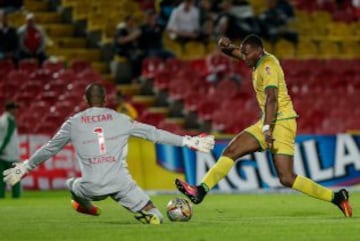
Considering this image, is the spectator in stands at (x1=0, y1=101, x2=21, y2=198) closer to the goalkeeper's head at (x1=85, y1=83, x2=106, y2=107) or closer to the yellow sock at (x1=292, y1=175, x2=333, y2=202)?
the yellow sock at (x1=292, y1=175, x2=333, y2=202)

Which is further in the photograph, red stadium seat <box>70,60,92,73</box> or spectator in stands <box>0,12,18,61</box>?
red stadium seat <box>70,60,92,73</box>

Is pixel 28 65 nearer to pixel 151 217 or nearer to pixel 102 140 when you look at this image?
pixel 102 140

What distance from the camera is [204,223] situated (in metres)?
12.9

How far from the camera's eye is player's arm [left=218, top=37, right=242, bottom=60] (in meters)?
14.6

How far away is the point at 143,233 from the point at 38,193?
1095 centimetres

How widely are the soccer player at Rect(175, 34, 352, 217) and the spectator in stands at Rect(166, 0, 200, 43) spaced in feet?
41.7

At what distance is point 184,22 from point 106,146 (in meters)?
14.5

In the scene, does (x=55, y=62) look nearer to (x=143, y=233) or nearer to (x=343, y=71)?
(x=343, y=71)

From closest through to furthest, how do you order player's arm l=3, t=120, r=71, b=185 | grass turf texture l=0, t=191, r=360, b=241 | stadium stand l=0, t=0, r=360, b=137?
grass turf texture l=0, t=191, r=360, b=241, player's arm l=3, t=120, r=71, b=185, stadium stand l=0, t=0, r=360, b=137

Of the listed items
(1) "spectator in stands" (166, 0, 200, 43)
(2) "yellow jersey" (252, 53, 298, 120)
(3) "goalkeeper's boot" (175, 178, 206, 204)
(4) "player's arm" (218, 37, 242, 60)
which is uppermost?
(4) "player's arm" (218, 37, 242, 60)

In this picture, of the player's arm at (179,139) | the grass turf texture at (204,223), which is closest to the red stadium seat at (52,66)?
the grass turf texture at (204,223)

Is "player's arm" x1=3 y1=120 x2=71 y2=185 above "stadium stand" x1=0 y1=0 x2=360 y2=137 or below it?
above

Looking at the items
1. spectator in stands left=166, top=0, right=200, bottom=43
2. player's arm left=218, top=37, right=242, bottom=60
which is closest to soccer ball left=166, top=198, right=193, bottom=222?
player's arm left=218, top=37, right=242, bottom=60

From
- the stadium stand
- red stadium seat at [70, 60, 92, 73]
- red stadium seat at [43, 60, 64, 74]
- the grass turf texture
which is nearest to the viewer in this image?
the grass turf texture
